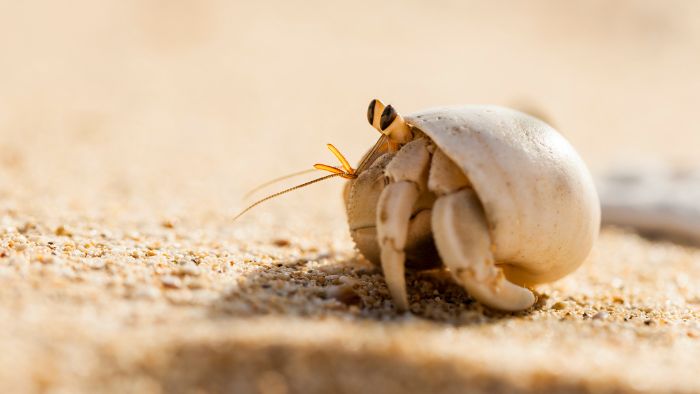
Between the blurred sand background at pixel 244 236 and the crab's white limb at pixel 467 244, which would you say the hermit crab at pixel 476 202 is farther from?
the blurred sand background at pixel 244 236

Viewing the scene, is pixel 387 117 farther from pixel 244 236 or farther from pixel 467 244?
pixel 244 236

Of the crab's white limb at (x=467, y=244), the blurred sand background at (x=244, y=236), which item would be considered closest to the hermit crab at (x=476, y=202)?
the crab's white limb at (x=467, y=244)

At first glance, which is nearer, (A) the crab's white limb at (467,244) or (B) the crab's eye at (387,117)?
(A) the crab's white limb at (467,244)

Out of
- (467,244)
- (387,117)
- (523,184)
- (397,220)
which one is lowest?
(467,244)

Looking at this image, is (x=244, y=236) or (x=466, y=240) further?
(x=244, y=236)

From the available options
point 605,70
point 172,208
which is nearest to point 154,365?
point 172,208

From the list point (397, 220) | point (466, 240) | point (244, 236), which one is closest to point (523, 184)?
point (466, 240)
